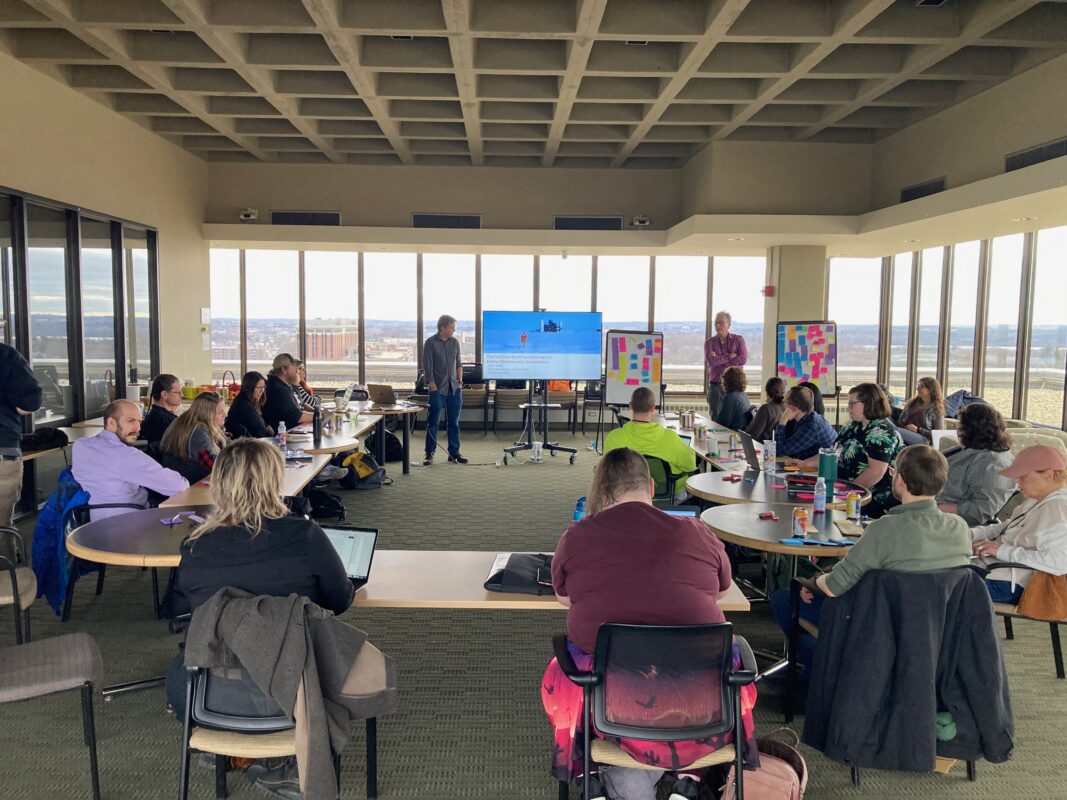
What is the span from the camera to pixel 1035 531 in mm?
3412

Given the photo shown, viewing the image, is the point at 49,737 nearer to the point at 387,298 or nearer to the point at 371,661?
the point at 371,661

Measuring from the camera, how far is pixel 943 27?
19.1 feet

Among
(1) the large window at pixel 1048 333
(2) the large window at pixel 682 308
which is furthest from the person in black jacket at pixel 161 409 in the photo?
(2) the large window at pixel 682 308

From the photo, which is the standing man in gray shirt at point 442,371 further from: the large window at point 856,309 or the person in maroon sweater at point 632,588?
the person in maroon sweater at point 632,588

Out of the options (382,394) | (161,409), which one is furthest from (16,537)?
(382,394)

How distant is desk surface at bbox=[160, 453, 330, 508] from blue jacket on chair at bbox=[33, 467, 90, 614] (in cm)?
43

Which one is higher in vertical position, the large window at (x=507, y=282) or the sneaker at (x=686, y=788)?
the large window at (x=507, y=282)

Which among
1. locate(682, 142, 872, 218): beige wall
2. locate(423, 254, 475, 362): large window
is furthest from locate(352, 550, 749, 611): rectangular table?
locate(423, 254, 475, 362): large window

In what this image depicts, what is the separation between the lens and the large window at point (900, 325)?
37.6ft

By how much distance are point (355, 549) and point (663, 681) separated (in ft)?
4.17

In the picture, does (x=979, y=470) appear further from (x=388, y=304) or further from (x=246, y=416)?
(x=388, y=304)

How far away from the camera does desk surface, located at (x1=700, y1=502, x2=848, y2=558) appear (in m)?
3.41

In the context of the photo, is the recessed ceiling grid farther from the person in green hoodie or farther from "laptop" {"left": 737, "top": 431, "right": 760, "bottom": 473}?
"laptop" {"left": 737, "top": 431, "right": 760, "bottom": 473}

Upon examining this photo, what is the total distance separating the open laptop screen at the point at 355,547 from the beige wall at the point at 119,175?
509 centimetres
